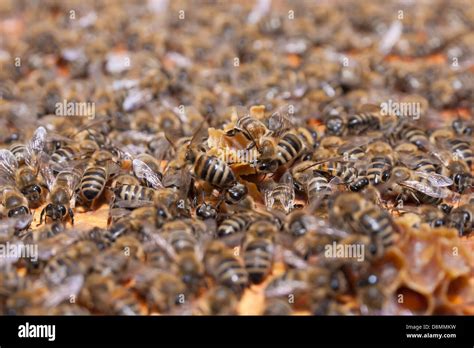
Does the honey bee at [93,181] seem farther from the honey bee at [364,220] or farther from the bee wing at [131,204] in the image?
the honey bee at [364,220]

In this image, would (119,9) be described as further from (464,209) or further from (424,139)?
(464,209)

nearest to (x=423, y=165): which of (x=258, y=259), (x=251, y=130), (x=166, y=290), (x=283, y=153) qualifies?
(x=283, y=153)

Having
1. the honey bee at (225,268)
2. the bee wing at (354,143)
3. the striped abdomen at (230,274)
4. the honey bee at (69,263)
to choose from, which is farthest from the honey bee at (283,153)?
the honey bee at (69,263)

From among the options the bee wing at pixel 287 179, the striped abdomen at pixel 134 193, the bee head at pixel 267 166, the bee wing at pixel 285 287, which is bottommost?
the bee wing at pixel 285 287

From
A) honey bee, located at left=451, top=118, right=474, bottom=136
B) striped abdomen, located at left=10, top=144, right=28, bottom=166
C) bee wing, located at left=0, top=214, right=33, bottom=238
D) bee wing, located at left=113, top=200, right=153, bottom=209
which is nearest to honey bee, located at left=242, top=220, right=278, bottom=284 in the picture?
bee wing, located at left=113, top=200, right=153, bottom=209

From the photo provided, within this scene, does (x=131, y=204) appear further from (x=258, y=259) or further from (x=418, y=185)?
(x=418, y=185)
